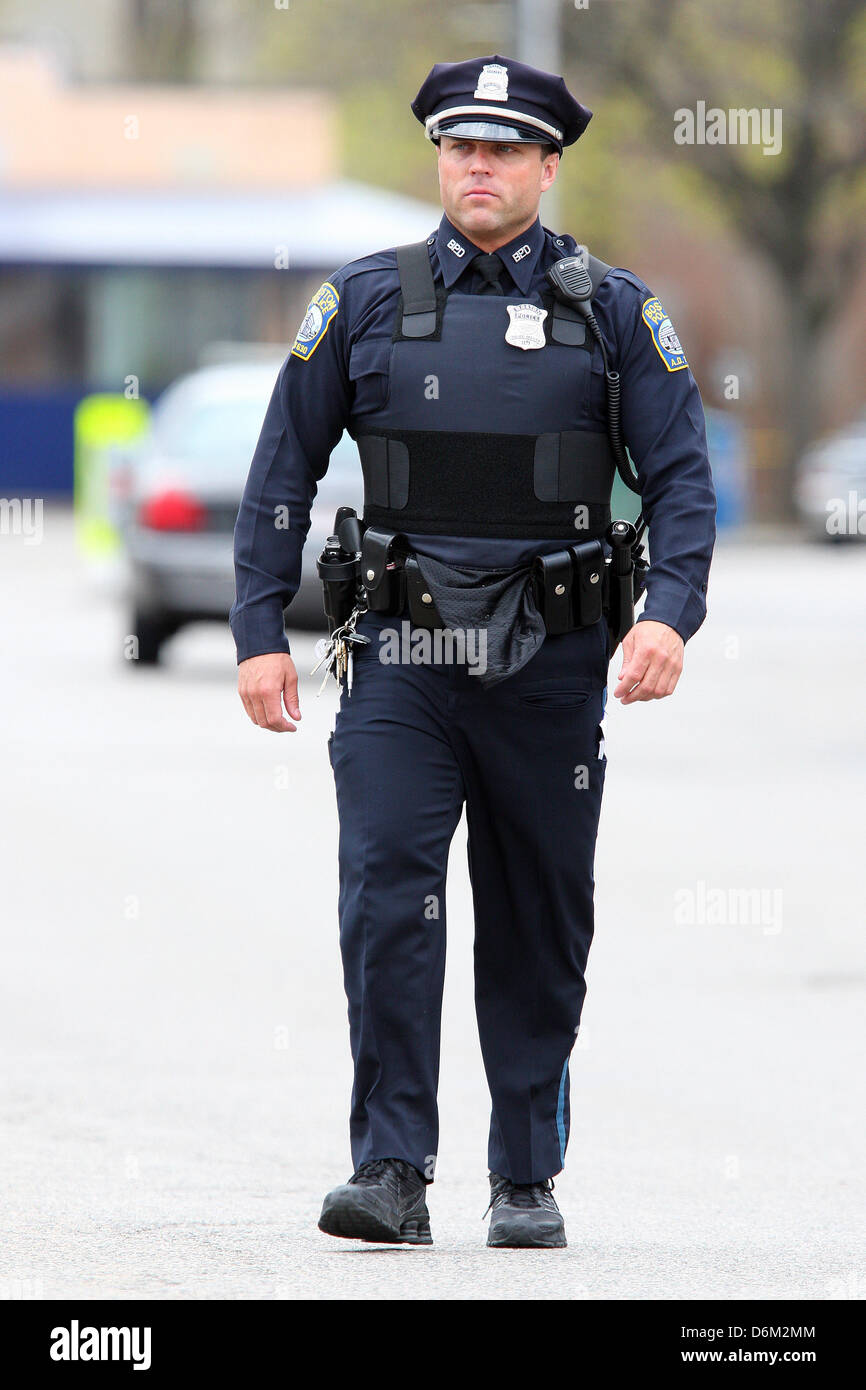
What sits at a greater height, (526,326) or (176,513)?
(176,513)

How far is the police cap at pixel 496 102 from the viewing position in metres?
4.52

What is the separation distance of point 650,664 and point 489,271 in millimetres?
723

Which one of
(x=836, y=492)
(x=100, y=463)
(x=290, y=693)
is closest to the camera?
(x=290, y=693)

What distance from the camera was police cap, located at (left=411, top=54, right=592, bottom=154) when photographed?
4516mm

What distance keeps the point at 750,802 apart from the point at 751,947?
9.63 ft

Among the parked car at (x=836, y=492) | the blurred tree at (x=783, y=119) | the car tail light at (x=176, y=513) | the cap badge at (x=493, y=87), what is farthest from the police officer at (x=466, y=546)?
the blurred tree at (x=783, y=119)

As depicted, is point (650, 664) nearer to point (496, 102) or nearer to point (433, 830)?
point (433, 830)

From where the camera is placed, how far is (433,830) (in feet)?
14.9

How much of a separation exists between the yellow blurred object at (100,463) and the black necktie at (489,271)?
58.1 feet

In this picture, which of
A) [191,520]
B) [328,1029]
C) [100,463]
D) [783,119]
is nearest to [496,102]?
[328,1029]

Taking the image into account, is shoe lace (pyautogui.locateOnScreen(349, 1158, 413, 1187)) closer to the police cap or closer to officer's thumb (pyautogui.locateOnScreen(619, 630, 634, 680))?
officer's thumb (pyautogui.locateOnScreen(619, 630, 634, 680))

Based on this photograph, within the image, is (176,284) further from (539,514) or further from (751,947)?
(539,514)

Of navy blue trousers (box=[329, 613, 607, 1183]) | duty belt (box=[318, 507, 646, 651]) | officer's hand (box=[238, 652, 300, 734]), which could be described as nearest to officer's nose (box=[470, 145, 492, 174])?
duty belt (box=[318, 507, 646, 651])

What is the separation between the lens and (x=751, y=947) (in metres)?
8.14
